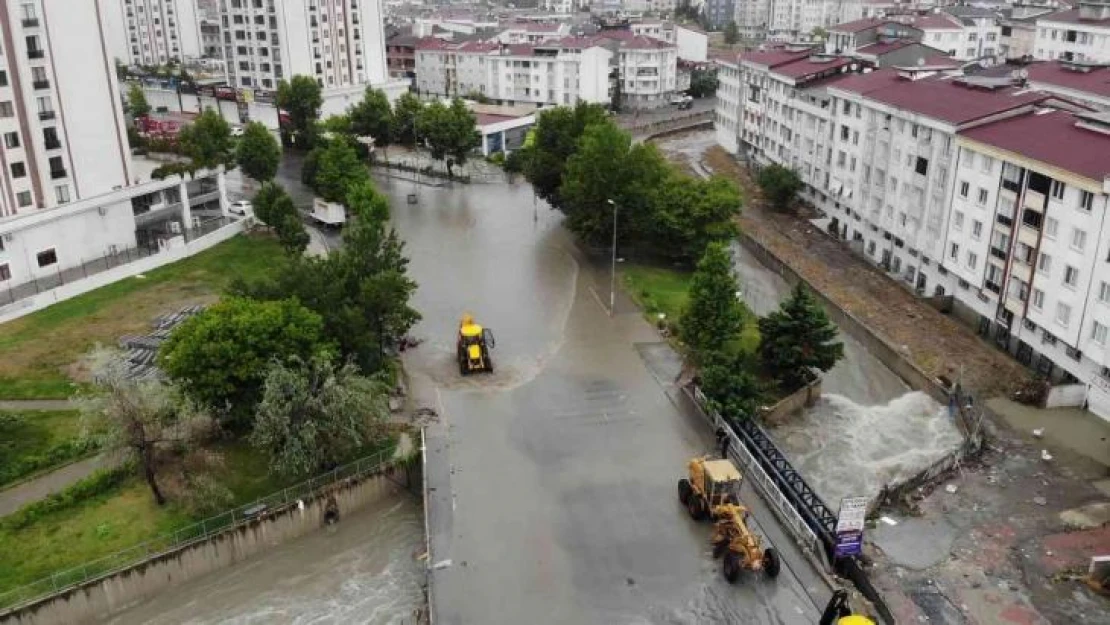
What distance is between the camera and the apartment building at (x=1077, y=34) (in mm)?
82125

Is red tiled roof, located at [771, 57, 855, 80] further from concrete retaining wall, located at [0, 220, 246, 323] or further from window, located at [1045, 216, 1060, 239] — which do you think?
concrete retaining wall, located at [0, 220, 246, 323]

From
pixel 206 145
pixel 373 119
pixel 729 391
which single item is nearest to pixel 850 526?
pixel 729 391

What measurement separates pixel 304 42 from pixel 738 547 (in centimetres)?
8540

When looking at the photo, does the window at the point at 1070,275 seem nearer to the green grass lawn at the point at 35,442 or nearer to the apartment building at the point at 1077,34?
the green grass lawn at the point at 35,442

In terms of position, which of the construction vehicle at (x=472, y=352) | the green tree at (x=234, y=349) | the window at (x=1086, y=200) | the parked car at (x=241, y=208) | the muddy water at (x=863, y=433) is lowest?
the muddy water at (x=863, y=433)

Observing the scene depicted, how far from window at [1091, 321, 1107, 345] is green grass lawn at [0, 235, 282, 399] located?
41.6 metres

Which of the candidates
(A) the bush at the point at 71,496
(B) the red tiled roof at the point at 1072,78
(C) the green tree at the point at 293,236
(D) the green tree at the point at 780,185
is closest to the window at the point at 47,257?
(C) the green tree at the point at 293,236

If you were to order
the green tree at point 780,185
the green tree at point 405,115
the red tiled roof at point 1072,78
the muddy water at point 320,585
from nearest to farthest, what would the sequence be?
the muddy water at point 320,585 < the red tiled roof at point 1072,78 < the green tree at point 780,185 < the green tree at point 405,115

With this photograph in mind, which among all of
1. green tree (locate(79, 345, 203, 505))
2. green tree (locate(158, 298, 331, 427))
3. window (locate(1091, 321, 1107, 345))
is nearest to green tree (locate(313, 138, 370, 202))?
green tree (locate(158, 298, 331, 427))

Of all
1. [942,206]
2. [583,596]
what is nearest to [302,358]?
[583,596]

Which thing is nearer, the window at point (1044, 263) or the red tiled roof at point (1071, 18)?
the window at point (1044, 263)

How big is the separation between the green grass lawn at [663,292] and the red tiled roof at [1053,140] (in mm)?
14996

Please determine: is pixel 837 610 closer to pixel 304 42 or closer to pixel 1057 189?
Result: pixel 1057 189

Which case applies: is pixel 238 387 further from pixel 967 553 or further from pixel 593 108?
pixel 593 108
